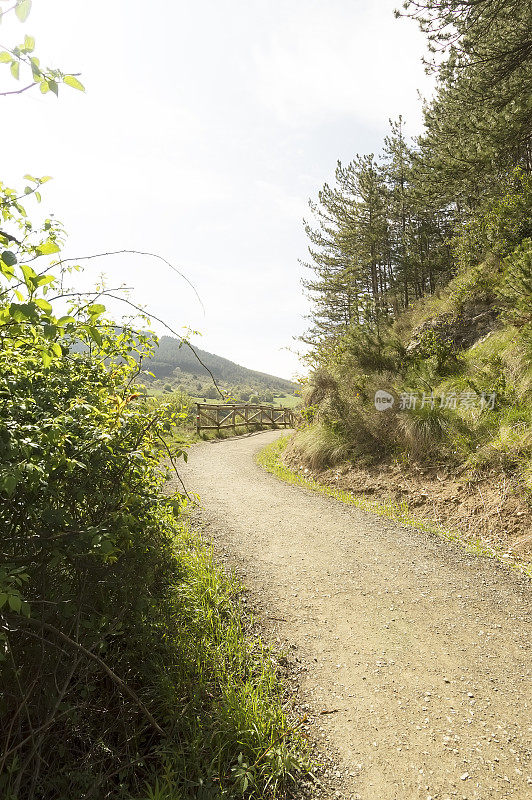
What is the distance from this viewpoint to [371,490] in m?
7.40

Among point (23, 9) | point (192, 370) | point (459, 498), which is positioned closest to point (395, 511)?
point (459, 498)

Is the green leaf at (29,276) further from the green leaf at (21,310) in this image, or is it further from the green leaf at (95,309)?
the green leaf at (95,309)

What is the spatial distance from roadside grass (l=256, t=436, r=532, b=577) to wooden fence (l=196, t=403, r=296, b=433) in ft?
19.7

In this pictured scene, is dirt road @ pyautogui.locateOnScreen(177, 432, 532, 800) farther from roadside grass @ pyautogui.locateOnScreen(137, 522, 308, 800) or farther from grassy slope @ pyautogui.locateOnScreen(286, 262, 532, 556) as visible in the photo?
grassy slope @ pyautogui.locateOnScreen(286, 262, 532, 556)

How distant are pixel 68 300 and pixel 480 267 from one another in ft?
38.3

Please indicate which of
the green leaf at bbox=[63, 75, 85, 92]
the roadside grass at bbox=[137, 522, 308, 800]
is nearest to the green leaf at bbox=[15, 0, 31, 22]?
the green leaf at bbox=[63, 75, 85, 92]

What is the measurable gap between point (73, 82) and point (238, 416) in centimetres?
1987

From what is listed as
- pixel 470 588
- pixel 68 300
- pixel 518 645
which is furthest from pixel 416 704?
pixel 68 300

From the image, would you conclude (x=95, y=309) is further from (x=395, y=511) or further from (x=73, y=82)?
(x=395, y=511)

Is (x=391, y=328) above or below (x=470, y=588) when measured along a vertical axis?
above

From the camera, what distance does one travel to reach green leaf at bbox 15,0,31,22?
103 cm

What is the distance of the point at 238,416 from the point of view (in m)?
21.0

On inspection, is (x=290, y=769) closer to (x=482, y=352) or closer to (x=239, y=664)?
(x=239, y=664)

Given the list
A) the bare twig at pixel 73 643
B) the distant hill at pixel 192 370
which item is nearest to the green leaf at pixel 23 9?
the bare twig at pixel 73 643
